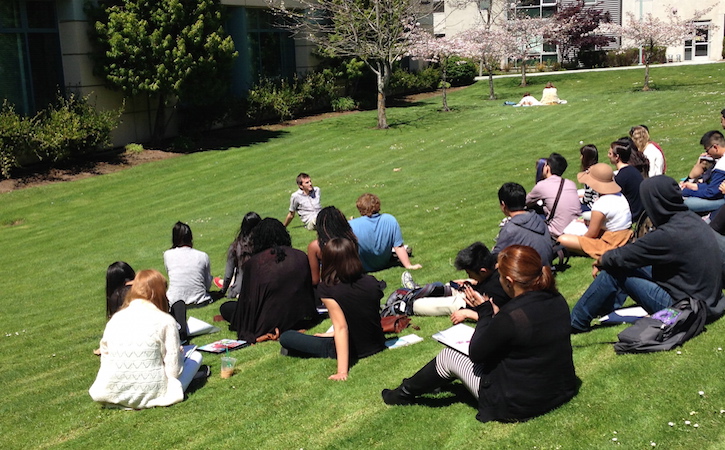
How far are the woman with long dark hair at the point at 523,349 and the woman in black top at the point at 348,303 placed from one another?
5.28 feet

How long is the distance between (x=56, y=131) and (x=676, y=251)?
58.8ft

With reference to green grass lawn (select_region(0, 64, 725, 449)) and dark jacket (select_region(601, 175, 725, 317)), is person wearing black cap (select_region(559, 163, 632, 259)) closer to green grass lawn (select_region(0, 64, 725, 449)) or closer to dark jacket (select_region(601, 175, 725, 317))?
green grass lawn (select_region(0, 64, 725, 449))

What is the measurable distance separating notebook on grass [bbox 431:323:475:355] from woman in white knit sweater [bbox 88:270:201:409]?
2288mm

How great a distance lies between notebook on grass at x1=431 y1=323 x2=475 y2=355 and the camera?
5648mm

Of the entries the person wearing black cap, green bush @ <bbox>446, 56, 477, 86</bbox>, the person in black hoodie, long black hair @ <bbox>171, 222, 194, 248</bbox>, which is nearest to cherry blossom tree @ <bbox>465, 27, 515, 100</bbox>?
green bush @ <bbox>446, 56, 477, 86</bbox>

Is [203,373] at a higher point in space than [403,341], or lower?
lower

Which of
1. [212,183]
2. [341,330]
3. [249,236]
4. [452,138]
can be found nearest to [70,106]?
[212,183]

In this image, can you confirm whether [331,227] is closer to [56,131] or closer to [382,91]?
[56,131]

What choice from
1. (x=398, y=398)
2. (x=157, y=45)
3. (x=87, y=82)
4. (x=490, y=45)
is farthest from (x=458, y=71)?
(x=398, y=398)

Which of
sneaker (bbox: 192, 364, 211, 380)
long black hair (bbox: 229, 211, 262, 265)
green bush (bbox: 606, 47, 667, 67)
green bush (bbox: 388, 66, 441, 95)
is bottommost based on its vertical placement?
sneaker (bbox: 192, 364, 211, 380)

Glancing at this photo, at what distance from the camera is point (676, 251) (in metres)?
6.41

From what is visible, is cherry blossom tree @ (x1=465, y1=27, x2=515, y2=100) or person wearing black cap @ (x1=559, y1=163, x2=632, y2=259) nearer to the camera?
person wearing black cap @ (x1=559, y1=163, x2=632, y2=259)

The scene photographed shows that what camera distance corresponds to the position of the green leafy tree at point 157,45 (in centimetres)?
2208

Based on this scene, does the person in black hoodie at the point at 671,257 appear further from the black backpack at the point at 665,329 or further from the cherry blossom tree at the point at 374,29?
the cherry blossom tree at the point at 374,29
